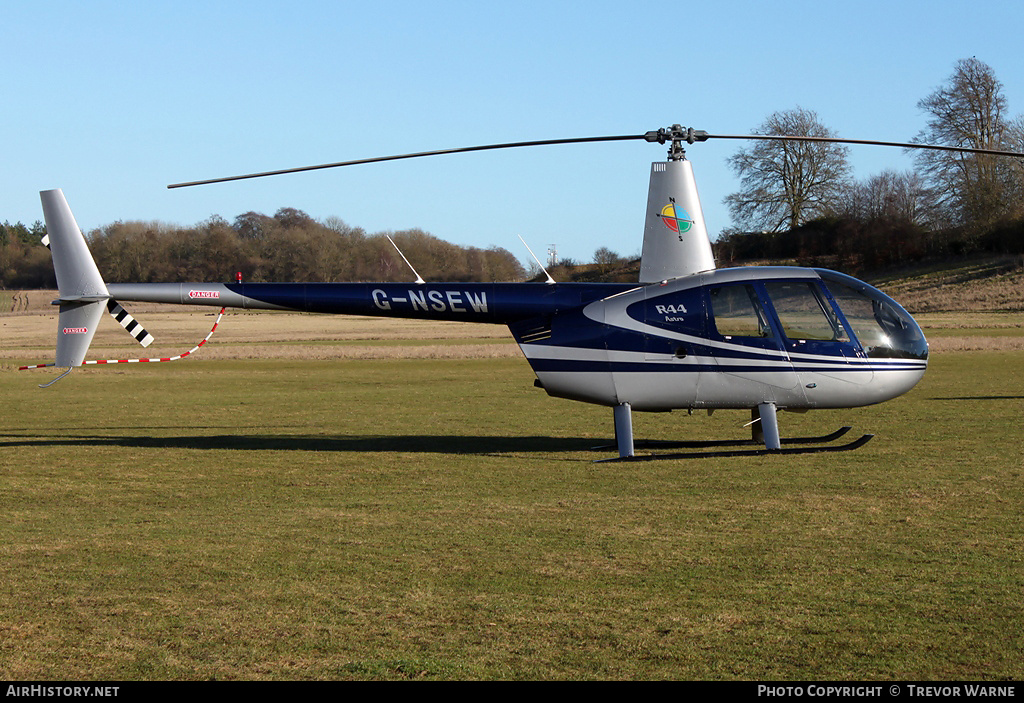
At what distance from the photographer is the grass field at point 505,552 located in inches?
205

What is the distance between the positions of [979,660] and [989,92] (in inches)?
2795

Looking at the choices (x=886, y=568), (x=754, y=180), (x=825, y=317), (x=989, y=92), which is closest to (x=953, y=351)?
(x=754, y=180)

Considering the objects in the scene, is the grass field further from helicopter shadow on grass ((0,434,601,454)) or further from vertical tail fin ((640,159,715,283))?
vertical tail fin ((640,159,715,283))

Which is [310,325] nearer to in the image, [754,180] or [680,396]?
[754,180]

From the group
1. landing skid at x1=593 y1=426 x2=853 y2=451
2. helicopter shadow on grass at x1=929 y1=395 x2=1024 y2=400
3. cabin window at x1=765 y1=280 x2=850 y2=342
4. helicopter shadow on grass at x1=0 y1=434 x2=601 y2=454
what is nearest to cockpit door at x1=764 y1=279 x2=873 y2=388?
cabin window at x1=765 y1=280 x2=850 y2=342

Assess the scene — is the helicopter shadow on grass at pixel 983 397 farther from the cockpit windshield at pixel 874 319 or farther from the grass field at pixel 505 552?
the cockpit windshield at pixel 874 319

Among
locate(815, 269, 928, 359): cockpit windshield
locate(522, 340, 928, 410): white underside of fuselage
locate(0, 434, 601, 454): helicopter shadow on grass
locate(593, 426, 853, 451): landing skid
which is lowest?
locate(593, 426, 853, 451): landing skid

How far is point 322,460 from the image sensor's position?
12.7m

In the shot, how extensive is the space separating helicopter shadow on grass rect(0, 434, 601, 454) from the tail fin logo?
3.23 meters

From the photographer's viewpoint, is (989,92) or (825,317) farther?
(989,92)

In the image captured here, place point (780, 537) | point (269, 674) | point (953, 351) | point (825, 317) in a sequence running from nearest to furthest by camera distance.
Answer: point (269, 674)
point (780, 537)
point (825, 317)
point (953, 351)

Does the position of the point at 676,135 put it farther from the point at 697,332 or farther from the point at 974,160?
the point at 974,160

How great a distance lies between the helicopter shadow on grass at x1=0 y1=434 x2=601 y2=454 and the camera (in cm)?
1366

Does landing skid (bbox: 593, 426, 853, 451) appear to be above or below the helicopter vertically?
below
